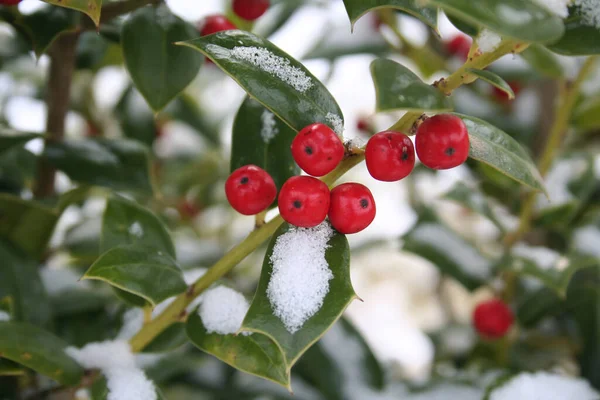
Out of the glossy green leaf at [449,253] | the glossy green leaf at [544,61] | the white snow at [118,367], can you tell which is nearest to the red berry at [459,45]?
the glossy green leaf at [544,61]

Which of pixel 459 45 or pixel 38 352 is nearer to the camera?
pixel 38 352

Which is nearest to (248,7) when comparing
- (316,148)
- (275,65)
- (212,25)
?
(212,25)

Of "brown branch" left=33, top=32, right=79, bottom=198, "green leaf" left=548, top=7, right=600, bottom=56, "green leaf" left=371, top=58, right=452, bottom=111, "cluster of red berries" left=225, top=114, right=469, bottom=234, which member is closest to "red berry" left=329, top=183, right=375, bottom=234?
"cluster of red berries" left=225, top=114, right=469, bottom=234

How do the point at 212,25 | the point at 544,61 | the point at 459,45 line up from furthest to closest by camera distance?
1. the point at 459,45
2. the point at 544,61
3. the point at 212,25

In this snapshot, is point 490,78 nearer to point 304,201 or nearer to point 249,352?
point 304,201

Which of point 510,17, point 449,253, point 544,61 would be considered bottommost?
point 449,253

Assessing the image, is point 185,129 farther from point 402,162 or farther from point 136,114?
point 402,162

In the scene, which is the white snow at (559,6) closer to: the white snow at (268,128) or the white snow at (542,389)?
the white snow at (268,128)

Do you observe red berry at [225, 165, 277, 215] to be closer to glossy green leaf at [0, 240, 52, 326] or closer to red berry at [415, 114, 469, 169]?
red berry at [415, 114, 469, 169]
